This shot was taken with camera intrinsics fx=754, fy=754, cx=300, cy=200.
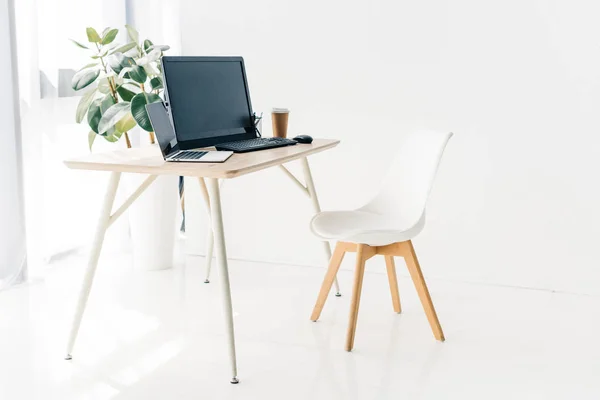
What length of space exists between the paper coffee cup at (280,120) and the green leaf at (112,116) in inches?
25.1

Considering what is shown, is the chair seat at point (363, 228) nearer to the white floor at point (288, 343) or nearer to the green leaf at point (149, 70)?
the white floor at point (288, 343)

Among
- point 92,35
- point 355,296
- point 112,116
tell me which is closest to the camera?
point 355,296

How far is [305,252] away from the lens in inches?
149

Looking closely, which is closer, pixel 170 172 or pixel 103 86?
pixel 170 172

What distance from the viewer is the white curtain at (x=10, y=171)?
3.19 meters

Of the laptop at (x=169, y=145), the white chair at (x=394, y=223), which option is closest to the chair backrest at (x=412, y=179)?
the white chair at (x=394, y=223)

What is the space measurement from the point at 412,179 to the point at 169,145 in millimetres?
950

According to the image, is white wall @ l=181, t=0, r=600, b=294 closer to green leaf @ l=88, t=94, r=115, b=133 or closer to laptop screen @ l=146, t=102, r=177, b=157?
green leaf @ l=88, t=94, r=115, b=133

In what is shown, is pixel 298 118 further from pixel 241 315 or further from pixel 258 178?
pixel 241 315

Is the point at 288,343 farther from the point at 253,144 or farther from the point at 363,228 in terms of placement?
the point at 253,144

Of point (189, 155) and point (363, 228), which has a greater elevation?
point (189, 155)

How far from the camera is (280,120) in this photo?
3.10 meters

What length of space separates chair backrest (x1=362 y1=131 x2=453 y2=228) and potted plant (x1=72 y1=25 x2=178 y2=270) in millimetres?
1028

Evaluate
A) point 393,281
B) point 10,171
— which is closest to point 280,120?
point 393,281
